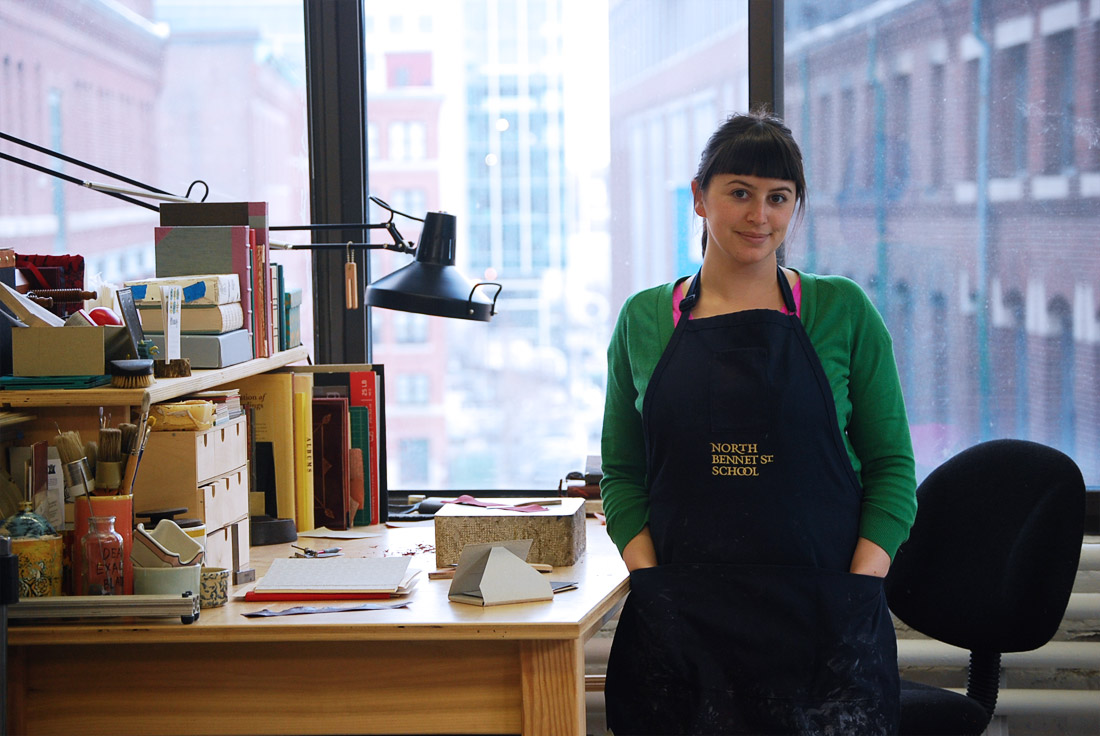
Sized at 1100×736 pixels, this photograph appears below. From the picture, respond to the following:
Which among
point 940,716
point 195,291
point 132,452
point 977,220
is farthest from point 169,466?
point 977,220

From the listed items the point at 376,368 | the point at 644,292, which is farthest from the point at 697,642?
the point at 376,368

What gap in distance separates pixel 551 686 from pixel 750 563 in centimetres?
35

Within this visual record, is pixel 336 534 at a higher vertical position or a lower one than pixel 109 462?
lower

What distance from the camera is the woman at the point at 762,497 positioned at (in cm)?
153

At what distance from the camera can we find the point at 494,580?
1.55 m

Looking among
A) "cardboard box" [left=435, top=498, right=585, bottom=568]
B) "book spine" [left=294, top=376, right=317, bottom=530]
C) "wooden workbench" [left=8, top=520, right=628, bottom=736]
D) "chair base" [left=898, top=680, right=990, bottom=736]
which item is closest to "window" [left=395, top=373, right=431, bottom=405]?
"book spine" [left=294, top=376, right=317, bottom=530]

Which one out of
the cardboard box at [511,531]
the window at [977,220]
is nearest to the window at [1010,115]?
the window at [977,220]

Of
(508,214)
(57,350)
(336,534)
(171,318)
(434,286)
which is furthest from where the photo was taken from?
(508,214)

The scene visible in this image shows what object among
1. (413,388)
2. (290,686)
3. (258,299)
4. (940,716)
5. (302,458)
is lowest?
(940,716)

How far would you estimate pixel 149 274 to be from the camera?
2.59m

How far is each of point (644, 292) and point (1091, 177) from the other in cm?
130

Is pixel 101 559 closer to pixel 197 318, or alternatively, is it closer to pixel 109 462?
pixel 109 462

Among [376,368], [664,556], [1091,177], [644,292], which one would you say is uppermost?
[1091,177]

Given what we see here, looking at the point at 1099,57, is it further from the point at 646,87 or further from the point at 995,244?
the point at 646,87
